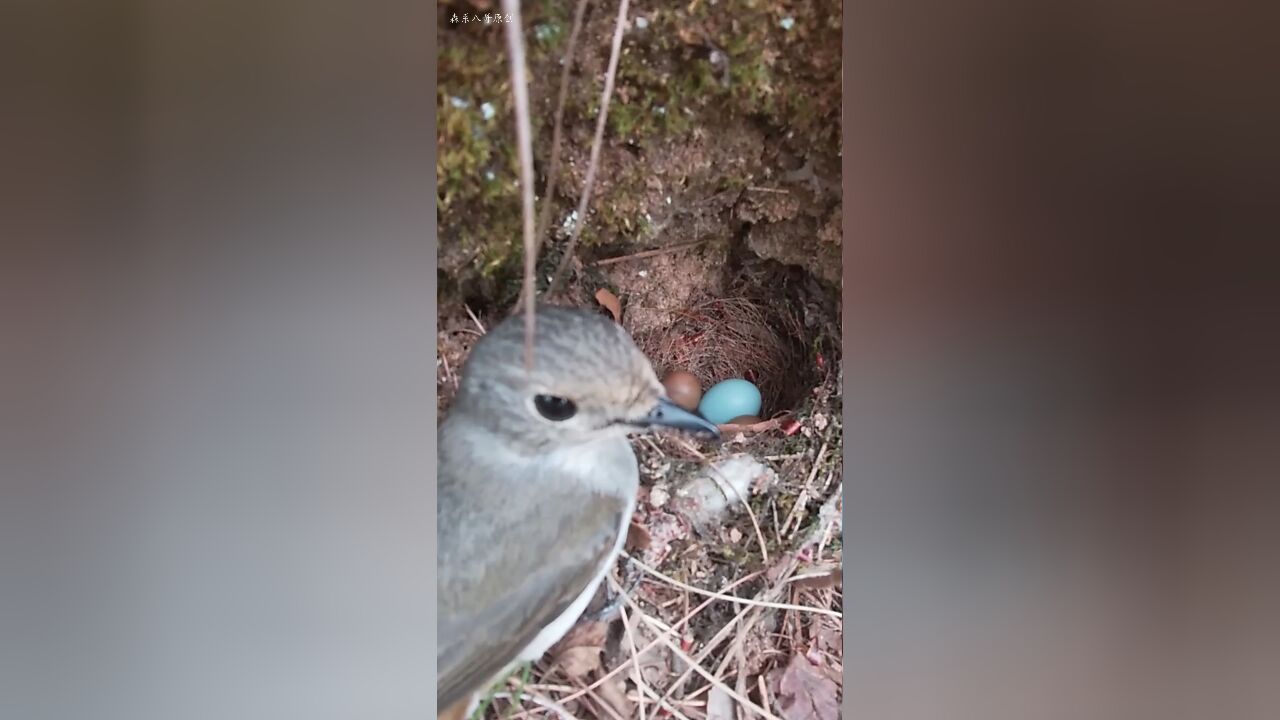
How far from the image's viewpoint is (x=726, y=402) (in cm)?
106

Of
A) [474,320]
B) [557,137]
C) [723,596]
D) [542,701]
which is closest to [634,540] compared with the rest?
[723,596]

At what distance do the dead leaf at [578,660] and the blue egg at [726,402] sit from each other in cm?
35

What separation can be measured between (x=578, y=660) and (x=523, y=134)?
0.71m

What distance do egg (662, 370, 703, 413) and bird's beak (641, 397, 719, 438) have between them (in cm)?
1

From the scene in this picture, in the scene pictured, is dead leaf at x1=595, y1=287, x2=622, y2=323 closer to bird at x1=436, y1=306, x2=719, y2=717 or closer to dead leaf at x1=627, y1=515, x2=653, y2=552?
bird at x1=436, y1=306, x2=719, y2=717

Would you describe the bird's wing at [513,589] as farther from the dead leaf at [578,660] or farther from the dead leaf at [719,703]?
the dead leaf at [719,703]

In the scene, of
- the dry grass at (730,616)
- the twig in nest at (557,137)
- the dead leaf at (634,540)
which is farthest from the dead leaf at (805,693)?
the twig in nest at (557,137)

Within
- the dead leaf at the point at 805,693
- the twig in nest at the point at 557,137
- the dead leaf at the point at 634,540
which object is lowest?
the dead leaf at the point at 805,693

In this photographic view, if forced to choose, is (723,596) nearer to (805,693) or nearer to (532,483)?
(805,693)

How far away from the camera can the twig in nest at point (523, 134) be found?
3.38ft
